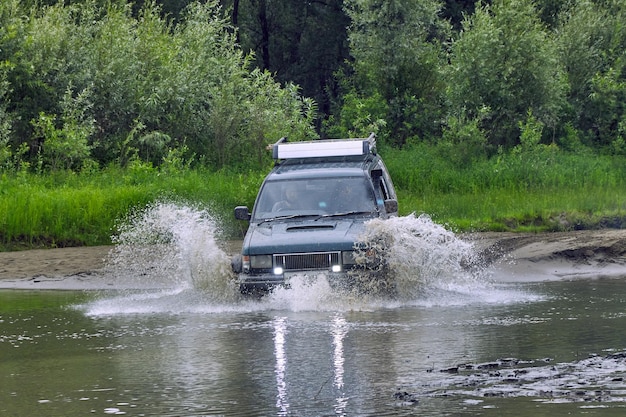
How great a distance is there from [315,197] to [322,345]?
4185 mm

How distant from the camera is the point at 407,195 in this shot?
27094 mm

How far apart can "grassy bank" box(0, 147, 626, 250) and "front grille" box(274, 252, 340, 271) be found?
29.0 ft

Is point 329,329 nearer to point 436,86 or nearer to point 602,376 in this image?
point 602,376

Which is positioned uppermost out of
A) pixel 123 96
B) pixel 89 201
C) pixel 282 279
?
pixel 123 96

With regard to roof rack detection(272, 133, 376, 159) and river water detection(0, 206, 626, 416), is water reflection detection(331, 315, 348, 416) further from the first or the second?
roof rack detection(272, 133, 376, 159)

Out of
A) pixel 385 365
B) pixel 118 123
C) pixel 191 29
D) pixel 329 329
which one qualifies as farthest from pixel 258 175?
pixel 385 365

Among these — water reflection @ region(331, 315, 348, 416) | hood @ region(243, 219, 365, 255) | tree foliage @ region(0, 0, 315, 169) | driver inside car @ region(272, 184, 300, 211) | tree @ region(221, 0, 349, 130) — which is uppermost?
tree @ region(221, 0, 349, 130)

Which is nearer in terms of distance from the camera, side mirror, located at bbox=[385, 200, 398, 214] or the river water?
the river water

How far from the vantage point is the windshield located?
15516 millimetres

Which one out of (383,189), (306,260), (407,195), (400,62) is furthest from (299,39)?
(306,260)

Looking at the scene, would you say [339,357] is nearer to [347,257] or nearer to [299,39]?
[347,257]

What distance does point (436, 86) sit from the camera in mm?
39750

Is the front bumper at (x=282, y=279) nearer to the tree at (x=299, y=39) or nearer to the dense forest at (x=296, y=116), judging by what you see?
the dense forest at (x=296, y=116)

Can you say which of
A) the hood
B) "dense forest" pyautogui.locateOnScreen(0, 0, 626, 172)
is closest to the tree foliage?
"dense forest" pyautogui.locateOnScreen(0, 0, 626, 172)
